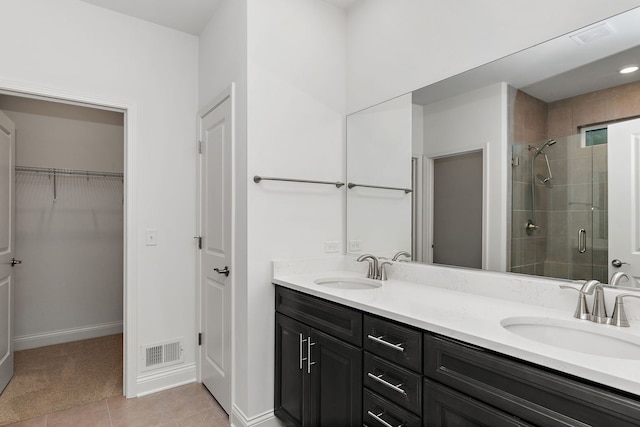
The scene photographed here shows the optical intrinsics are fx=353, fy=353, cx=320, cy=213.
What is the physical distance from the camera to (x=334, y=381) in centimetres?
167

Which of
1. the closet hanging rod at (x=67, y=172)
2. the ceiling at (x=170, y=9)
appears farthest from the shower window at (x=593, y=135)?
the closet hanging rod at (x=67, y=172)

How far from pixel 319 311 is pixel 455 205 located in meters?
0.90

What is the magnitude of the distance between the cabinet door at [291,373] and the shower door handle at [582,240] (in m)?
1.25

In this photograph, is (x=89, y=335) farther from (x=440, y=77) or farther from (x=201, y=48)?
(x=440, y=77)

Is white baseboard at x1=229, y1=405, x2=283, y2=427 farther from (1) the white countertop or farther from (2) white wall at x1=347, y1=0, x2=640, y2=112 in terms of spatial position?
(2) white wall at x1=347, y1=0, x2=640, y2=112

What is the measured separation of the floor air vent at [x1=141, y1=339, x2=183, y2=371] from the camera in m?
2.57

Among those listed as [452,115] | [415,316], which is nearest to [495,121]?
[452,115]

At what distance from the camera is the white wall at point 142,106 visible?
2.25 m

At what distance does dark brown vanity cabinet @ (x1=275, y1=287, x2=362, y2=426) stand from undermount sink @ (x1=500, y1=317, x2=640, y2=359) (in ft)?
2.07

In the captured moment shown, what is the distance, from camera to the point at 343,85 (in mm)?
2484

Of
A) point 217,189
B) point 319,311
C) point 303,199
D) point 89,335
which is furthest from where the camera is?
point 89,335

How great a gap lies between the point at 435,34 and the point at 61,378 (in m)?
3.55

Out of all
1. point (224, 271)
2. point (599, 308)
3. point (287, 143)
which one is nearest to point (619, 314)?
point (599, 308)

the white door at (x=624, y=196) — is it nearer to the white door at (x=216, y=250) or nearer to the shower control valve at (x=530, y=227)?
the shower control valve at (x=530, y=227)
